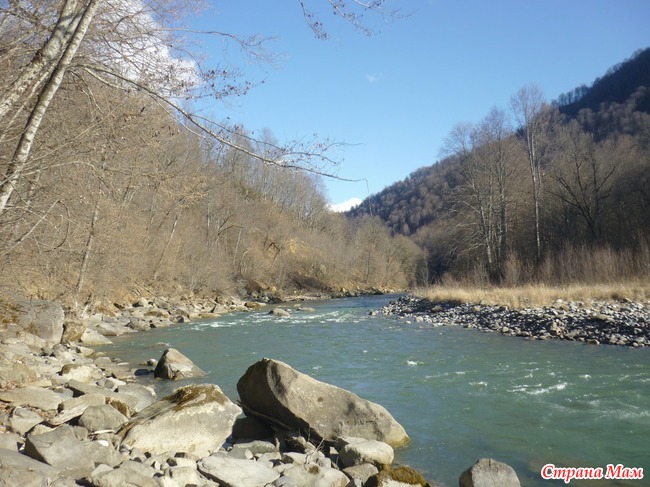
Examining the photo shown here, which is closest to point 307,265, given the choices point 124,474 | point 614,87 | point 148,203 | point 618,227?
point 148,203

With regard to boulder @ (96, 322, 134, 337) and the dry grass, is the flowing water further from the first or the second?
the dry grass

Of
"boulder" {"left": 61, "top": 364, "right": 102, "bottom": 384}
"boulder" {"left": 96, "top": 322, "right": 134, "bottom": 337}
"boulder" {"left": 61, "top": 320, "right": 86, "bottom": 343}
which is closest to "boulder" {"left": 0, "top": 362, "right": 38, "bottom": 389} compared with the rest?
"boulder" {"left": 61, "top": 364, "right": 102, "bottom": 384}

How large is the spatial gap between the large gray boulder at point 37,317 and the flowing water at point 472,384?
1.55 metres

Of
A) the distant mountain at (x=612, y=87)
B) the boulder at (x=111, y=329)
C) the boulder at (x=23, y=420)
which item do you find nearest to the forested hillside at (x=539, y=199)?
the boulder at (x=111, y=329)

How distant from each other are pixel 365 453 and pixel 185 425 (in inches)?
77.7

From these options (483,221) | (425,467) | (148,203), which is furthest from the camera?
(148,203)

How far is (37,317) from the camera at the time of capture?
417 inches

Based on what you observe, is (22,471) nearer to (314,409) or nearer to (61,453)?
(61,453)

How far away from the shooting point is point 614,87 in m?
80.6

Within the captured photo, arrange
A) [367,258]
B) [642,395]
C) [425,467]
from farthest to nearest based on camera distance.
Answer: [367,258]
[642,395]
[425,467]

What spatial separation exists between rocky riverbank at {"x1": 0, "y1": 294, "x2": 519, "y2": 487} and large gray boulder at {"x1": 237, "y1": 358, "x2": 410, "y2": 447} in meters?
0.01

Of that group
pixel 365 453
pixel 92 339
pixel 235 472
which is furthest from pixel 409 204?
pixel 235 472

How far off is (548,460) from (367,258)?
51855 millimetres

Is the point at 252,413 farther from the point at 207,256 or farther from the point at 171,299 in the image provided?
the point at 207,256
